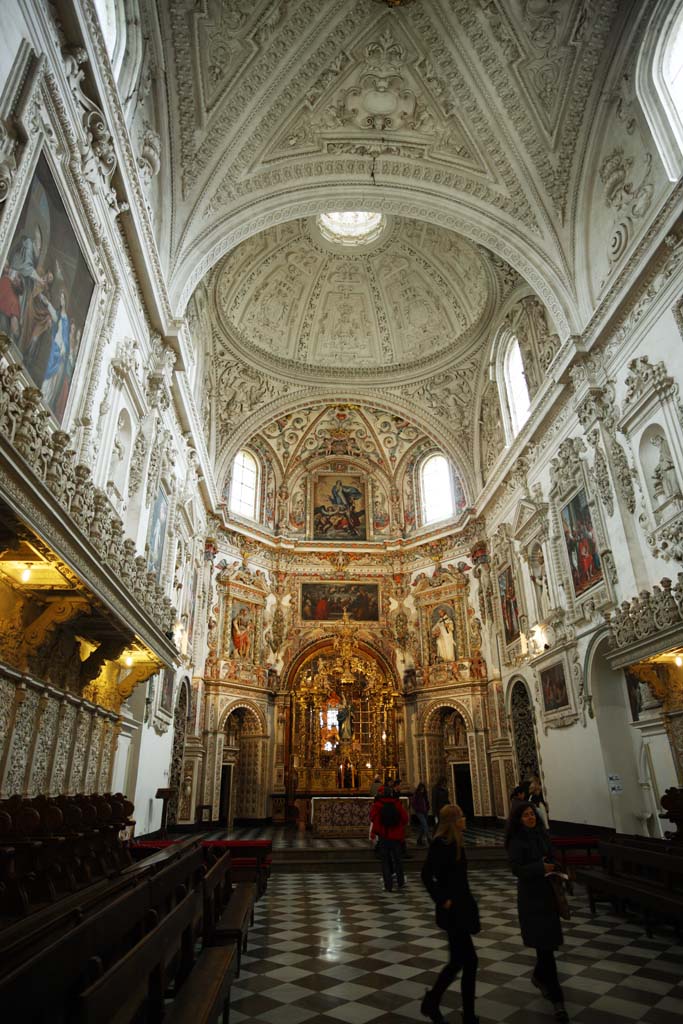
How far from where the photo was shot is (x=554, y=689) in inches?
580

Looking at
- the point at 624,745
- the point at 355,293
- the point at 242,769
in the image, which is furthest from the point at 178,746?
the point at 355,293

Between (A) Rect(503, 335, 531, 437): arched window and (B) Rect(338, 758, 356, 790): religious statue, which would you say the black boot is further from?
(B) Rect(338, 758, 356, 790): religious statue

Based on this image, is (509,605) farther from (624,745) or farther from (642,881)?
(642,881)

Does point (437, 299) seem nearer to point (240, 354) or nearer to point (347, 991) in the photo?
point (240, 354)

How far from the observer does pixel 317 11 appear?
1285cm

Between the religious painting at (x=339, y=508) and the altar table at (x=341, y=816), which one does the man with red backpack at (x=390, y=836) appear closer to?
the altar table at (x=341, y=816)

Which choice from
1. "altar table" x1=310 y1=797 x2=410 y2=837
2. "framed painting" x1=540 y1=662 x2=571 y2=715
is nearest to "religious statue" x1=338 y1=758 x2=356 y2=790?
"altar table" x1=310 y1=797 x2=410 y2=837

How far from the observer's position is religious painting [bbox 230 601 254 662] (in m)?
21.3

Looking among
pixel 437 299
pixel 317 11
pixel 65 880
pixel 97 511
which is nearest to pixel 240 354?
pixel 437 299

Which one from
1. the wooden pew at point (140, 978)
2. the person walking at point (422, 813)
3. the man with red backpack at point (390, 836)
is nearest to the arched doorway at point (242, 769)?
the person walking at point (422, 813)

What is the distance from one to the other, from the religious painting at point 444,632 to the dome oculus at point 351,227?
42.5ft

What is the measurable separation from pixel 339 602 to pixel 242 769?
6.72m

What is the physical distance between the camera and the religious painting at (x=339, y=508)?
25.2 metres

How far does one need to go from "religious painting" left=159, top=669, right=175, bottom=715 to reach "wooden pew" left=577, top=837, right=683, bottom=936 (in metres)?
8.78
